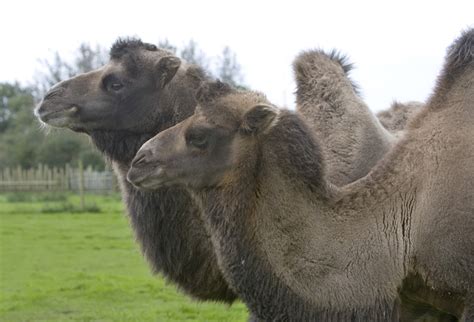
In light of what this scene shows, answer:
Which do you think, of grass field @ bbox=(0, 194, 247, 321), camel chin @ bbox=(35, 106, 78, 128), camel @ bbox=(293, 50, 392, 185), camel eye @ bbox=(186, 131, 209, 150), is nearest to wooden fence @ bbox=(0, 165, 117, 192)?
grass field @ bbox=(0, 194, 247, 321)

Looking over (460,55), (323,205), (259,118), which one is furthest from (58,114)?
(460,55)

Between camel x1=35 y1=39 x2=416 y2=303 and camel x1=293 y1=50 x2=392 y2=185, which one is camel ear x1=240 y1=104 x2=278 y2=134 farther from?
camel x1=35 y1=39 x2=416 y2=303

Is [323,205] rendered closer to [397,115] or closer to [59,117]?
[59,117]

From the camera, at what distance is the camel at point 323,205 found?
4914 millimetres

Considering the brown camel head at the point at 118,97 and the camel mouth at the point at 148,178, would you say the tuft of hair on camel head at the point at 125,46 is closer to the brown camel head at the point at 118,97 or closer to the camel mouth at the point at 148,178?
the brown camel head at the point at 118,97

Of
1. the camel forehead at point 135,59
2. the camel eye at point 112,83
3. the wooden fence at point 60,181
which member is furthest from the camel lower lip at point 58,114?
the wooden fence at point 60,181

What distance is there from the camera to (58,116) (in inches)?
265

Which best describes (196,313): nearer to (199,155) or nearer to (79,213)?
(199,155)

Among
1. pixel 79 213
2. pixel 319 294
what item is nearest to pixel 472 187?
pixel 319 294

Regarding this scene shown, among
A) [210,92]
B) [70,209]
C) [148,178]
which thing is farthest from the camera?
[70,209]

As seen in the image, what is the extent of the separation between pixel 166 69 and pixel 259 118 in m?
1.80

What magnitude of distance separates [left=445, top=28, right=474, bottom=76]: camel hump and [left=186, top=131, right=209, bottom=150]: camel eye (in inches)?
62.7

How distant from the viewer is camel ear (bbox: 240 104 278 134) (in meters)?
5.23

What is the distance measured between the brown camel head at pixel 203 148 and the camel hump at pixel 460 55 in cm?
118
